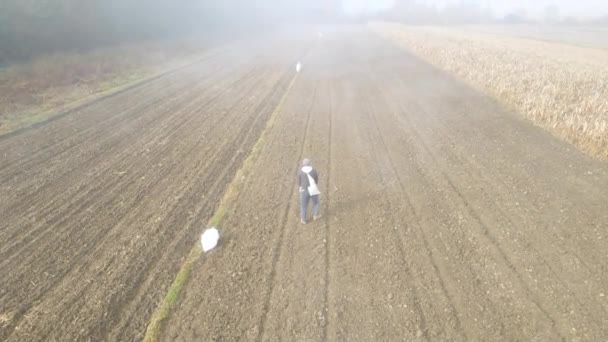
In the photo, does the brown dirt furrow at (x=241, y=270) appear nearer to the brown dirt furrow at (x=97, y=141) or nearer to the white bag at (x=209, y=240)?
the white bag at (x=209, y=240)

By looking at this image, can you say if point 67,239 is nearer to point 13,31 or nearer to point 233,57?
point 13,31

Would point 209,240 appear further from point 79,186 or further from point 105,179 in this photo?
point 79,186

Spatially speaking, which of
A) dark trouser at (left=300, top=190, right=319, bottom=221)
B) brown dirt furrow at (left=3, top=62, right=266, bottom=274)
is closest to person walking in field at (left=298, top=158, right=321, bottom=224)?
dark trouser at (left=300, top=190, right=319, bottom=221)

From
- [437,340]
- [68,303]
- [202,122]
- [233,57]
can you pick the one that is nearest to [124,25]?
[233,57]

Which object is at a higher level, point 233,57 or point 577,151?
point 233,57

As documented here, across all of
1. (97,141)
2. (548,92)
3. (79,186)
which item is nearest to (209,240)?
(79,186)

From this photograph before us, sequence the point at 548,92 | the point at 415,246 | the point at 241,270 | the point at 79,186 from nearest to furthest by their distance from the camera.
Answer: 1. the point at 241,270
2. the point at 415,246
3. the point at 79,186
4. the point at 548,92

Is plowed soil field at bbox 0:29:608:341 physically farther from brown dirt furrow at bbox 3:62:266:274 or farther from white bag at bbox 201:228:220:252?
white bag at bbox 201:228:220:252
